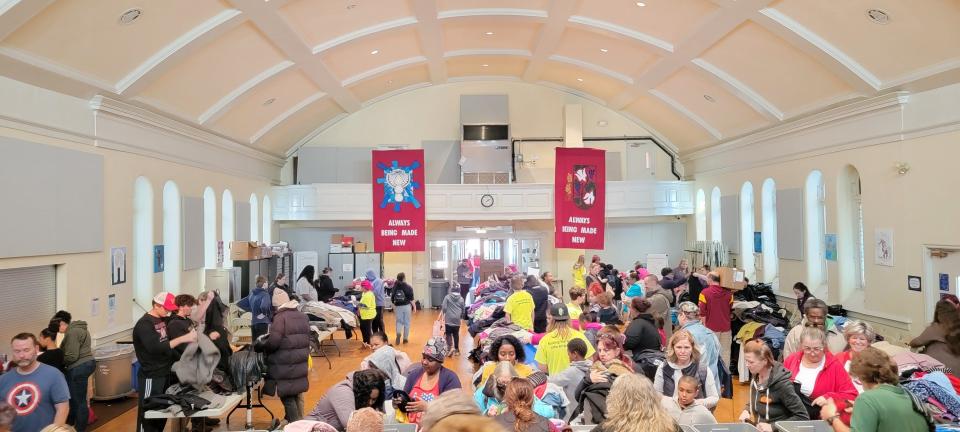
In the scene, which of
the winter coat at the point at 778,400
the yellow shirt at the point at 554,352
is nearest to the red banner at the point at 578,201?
the yellow shirt at the point at 554,352

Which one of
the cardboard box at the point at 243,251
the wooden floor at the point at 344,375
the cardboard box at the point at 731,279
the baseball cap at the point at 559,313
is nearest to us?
the baseball cap at the point at 559,313

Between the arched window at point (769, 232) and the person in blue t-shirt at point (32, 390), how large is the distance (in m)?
13.5

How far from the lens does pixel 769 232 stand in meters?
14.6

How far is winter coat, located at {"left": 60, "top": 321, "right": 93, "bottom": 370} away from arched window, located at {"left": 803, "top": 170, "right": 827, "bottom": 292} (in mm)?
12232

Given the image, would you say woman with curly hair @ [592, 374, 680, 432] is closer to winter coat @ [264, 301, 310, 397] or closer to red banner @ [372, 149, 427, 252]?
winter coat @ [264, 301, 310, 397]

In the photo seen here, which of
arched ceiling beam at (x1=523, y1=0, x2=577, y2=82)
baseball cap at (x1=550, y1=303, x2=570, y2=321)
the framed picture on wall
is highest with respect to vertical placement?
arched ceiling beam at (x1=523, y1=0, x2=577, y2=82)

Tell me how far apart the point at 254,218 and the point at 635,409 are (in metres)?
15.7

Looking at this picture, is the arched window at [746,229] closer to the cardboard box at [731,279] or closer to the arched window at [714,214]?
the arched window at [714,214]

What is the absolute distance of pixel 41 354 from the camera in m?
6.71

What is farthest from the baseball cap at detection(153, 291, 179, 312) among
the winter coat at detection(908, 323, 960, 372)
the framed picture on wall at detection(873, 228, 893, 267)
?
the framed picture on wall at detection(873, 228, 893, 267)

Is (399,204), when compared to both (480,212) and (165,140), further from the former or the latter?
(480,212)

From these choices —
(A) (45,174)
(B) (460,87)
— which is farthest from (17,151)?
(B) (460,87)

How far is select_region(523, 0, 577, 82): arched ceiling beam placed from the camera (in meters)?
12.9

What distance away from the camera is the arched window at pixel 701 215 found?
18.3 meters
